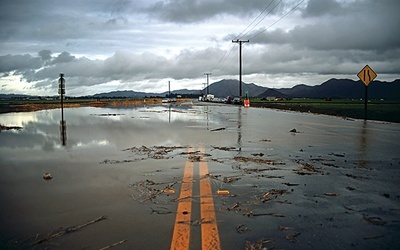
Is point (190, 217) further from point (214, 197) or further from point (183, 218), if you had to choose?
point (214, 197)

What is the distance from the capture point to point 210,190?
5652 millimetres

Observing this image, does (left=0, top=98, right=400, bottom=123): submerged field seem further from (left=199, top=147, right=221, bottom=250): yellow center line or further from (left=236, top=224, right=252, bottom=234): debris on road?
(left=236, top=224, right=252, bottom=234): debris on road

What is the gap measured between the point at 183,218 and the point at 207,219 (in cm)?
30

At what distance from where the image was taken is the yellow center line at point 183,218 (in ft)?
11.8

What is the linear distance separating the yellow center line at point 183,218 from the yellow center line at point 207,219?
17 cm

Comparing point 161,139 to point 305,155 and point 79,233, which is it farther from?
point 79,233

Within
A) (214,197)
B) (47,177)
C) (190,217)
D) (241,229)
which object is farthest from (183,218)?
(47,177)

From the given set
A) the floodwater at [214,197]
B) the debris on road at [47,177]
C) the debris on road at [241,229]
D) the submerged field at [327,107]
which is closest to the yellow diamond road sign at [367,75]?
the submerged field at [327,107]

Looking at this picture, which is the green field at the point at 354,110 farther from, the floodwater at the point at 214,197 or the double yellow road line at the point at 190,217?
the double yellow road line at the point at 190,217

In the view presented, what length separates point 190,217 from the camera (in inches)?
172

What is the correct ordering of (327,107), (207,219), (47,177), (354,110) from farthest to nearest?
(327,107) → (354,110) → (47,177) → (207,219)

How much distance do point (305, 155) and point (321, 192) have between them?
12.4 ft

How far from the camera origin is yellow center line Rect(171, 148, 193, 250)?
3601mm

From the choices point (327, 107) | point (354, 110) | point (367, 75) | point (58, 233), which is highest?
point (367, 75)
